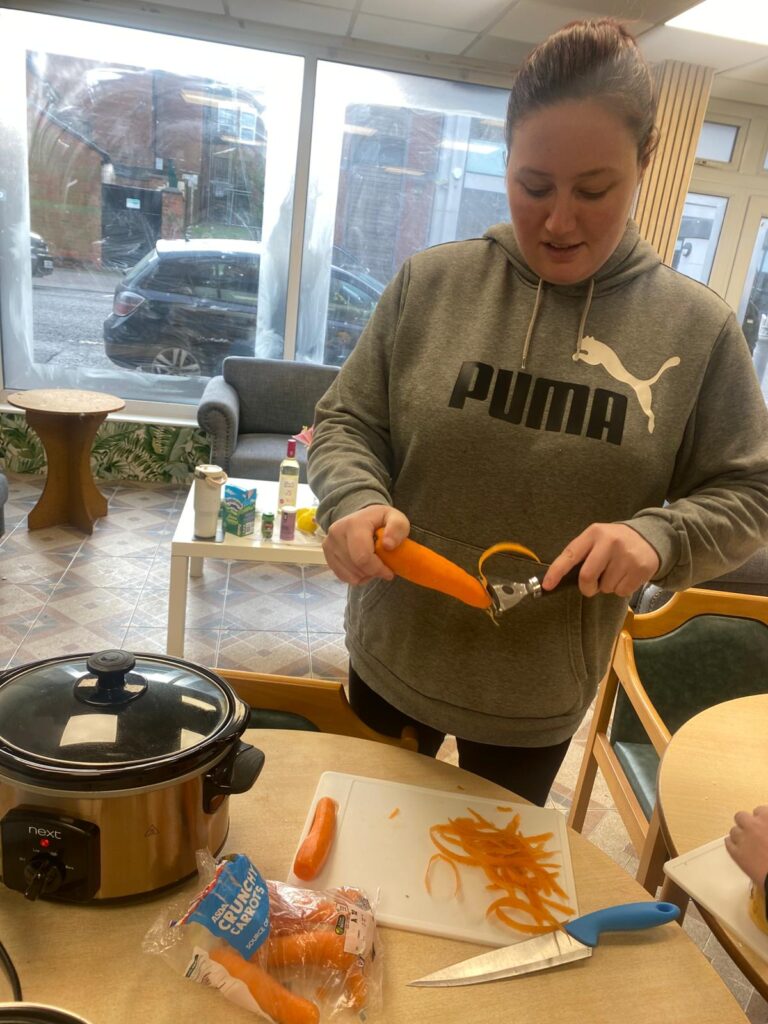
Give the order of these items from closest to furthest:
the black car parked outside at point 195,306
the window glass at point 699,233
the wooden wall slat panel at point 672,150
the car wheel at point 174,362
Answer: the wooden wall slat panel at point 672,150 → the black car parked outside at point 195,306 → the car wheel at point 174,362 → the window glass at point 699,233

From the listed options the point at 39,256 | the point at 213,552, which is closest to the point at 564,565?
the point at 213,552

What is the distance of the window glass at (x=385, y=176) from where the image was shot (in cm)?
465

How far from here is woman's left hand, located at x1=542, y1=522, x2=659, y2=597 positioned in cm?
86

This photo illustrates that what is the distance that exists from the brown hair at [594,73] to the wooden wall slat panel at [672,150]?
12.4ft

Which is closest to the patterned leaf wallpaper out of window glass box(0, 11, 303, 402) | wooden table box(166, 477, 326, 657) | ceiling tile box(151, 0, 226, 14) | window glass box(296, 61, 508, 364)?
window glass box(0, 11, 303, 402)

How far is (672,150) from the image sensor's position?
446 centimetres

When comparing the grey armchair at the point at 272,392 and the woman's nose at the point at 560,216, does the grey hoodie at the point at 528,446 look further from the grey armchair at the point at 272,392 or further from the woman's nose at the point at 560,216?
the grey armchair at the point at 272,392

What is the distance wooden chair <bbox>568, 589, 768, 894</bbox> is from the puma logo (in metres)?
0.82

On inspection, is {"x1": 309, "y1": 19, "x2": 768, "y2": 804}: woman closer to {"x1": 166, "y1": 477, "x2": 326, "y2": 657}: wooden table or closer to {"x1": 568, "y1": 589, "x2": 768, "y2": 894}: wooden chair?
{"x1": 568, "y1": 589, "x2": 768, "y2": 894}: wooden chair

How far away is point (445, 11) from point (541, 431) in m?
3.65

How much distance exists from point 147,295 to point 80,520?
1.72m

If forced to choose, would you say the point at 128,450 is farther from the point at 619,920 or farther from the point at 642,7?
the point at 619,920

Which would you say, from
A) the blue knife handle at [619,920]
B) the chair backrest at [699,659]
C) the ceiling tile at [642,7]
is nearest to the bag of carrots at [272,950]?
the blue knife handle at [619,920]

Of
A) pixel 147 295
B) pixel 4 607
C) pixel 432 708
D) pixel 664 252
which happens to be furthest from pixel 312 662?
pixel 664 252
